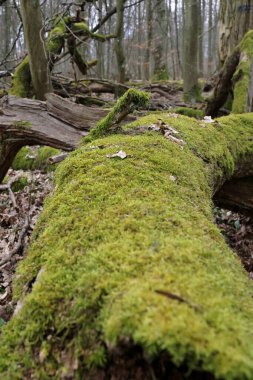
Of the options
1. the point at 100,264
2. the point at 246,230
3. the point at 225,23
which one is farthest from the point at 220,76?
the point at 100,264

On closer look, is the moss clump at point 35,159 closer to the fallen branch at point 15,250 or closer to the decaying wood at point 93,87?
the decaying wood at point 93,87

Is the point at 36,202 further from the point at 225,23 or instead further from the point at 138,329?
the point at 225,23

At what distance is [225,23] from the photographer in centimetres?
815

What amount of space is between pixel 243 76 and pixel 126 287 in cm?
653

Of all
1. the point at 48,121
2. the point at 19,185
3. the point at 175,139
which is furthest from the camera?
the point at 19,185

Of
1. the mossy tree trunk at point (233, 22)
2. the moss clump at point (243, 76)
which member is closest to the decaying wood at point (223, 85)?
the moss clump at point (243, 76)

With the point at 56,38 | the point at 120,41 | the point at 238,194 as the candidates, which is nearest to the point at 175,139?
the point at 238,194

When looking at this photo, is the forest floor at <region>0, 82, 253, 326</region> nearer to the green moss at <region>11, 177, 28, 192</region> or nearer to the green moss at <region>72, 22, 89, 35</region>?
the green moss at <region>11, 177, 28, 192</region>

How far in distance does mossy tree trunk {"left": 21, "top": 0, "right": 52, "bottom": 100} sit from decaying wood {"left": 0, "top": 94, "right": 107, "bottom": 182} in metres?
2.51

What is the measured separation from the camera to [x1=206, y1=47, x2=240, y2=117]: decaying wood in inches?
294

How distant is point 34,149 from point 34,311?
7.81 meters

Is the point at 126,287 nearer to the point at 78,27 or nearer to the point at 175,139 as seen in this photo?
the point at 175,139

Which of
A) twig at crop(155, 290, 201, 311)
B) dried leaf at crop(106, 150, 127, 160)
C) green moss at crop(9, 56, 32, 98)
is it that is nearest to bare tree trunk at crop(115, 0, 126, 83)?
green moss at crop(9, 56, 32, 98)

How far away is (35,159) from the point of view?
25.8ft
